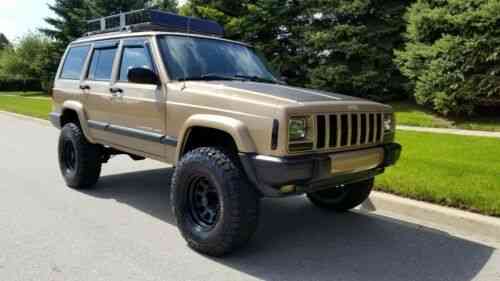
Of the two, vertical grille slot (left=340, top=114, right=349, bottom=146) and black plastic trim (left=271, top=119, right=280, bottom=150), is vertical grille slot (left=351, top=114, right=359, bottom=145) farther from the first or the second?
black plastic trim (left=271, top=119, right=280, bottom=150)

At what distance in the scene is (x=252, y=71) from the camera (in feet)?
16.7

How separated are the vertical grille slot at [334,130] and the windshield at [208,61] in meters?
1.39

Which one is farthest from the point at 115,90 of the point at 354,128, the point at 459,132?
the point at 459,132

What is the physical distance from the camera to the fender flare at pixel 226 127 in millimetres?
3545

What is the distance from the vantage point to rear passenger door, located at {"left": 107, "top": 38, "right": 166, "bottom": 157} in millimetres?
4531

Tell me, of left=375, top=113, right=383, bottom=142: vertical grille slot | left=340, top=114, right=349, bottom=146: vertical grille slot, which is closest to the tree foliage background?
left=375, top=113, right=383, bottom=142: vertical grille slot

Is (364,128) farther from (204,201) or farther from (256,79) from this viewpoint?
(204,201)

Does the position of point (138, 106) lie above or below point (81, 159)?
above

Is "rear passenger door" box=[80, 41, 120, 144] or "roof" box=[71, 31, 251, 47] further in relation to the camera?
"rear passenger door" box=[80, 41, 120, 144]

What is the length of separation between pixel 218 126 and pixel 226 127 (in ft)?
0.34

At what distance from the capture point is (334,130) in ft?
12.2

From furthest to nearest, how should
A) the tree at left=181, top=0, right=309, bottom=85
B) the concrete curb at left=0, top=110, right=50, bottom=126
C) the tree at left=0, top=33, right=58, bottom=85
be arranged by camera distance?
1. the tree at left=0, top=33, right=58, bottom=85
2. the tree at left=181, top=0, right=309, bottom=85
3. the concrete curb at left=0, top=110, right=50, bottom=126

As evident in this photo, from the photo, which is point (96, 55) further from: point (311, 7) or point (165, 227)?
point (311, 7)

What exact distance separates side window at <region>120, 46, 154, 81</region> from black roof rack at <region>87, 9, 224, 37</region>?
36 cm
